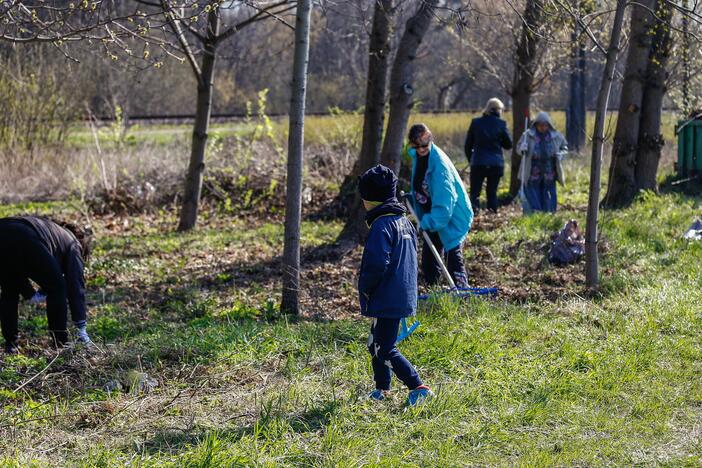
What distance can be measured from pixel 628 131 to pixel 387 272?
7.84 m

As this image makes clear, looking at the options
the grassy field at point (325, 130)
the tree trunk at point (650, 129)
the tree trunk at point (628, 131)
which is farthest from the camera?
the grassy field at point (325, 130)

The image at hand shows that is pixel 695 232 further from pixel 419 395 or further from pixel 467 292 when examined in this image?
pixel 419 395

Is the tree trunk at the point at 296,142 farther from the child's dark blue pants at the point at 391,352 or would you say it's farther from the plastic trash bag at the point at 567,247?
the plastic trash bag at the point at 567,247

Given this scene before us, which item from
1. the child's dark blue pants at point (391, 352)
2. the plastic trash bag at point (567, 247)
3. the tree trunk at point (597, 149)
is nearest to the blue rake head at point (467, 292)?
the tree trunk at point (597, 149)

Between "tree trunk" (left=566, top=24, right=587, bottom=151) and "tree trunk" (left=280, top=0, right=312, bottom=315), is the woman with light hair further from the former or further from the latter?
"tree trunk" (left=566, top=24, right=587, bottom=151)

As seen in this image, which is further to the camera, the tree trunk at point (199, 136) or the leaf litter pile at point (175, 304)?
the tree trunk at point (199, 136)

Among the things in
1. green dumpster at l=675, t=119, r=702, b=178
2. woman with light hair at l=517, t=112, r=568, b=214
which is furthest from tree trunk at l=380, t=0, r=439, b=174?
green dumpster at l=675, t=119, r=702, b=178

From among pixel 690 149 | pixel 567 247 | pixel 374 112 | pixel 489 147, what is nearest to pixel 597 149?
pixel 567 247

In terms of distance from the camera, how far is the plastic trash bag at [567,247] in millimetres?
8992

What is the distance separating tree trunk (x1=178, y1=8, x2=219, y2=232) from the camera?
1245 cm

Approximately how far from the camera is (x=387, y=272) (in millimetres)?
5180

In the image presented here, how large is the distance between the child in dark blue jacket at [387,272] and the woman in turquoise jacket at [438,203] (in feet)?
7.76

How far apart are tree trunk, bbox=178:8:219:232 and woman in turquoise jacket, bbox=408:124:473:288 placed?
17.0ft

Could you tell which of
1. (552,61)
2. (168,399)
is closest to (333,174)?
(552,61)
